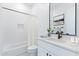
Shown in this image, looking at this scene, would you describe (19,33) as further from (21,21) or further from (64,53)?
(64,53)

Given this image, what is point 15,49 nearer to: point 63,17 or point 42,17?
point 42,17

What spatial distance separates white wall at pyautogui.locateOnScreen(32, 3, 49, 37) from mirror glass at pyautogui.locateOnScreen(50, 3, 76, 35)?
0.82 ft

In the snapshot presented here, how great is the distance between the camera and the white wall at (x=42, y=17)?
3.02 metres

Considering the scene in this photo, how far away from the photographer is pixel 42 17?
3.14 m

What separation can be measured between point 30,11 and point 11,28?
3.58 ft

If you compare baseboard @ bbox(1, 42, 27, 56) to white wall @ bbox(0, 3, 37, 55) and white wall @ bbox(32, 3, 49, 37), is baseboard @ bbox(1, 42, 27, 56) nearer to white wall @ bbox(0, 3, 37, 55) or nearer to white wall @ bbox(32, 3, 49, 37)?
white wall @ bbox(0, 3, 37, 55)

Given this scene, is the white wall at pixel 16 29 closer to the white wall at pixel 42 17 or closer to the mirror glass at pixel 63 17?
the white wall at pixel 42 17

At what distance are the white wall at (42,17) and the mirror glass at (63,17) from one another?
9.9 inches

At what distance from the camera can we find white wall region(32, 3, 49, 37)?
302cm

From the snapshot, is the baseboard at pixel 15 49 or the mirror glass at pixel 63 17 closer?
the mirror glass at pixel 63 17

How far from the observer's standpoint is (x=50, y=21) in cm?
287

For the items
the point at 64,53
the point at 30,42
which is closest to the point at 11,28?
the point at 30,42

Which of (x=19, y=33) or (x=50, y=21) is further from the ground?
(x=50, y=21)

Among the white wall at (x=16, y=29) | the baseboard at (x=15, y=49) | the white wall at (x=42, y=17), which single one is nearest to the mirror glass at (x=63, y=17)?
the white wall at (x=42, y=17)
